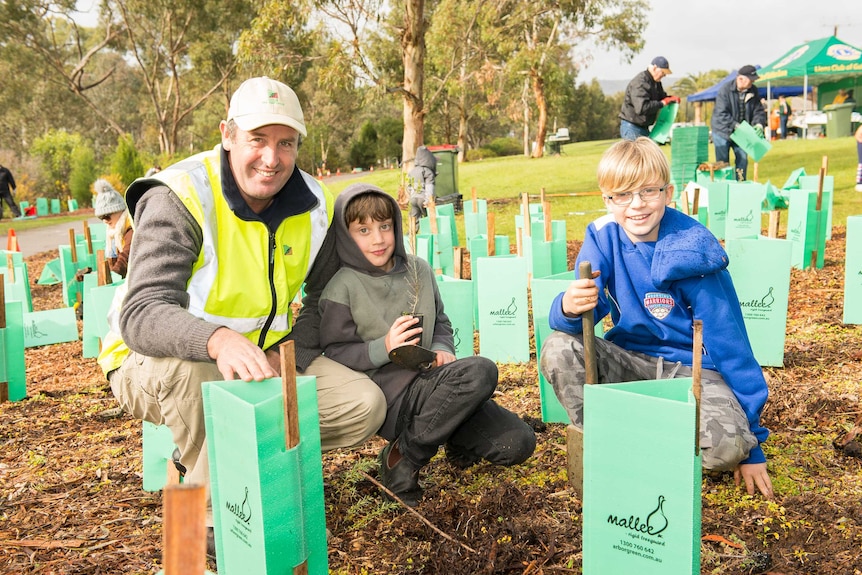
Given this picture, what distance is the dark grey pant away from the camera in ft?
7.80

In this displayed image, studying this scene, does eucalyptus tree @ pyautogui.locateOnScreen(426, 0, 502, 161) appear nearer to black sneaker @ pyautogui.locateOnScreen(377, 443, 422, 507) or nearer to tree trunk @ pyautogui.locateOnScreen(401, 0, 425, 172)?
tree trunk @ pyautogui.locateOnScreen(401, 0, 425, 172)

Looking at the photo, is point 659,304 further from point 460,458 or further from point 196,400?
point 196,400

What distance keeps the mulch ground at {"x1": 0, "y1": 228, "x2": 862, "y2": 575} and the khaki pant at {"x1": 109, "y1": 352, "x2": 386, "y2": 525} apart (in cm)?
24

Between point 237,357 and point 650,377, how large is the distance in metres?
1.37

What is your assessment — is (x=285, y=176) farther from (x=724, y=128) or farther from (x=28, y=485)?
(x=724, y=128)

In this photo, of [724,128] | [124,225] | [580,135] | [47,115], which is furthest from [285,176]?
[580,135]

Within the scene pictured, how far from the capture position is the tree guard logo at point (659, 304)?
95.8 inches

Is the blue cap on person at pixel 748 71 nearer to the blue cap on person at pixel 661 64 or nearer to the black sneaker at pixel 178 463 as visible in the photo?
the blue cap on person at pixel 661 64

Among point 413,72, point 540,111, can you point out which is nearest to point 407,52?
point 413,72

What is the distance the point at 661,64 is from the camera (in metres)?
8.26

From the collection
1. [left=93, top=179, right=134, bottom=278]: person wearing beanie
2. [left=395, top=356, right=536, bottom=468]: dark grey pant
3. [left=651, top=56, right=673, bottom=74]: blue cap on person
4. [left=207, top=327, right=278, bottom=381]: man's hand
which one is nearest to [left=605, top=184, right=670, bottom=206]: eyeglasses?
[left=395, top=356, right=536, bottom=468]: dark grey pant

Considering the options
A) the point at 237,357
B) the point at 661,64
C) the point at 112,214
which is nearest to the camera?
the point at 237,357

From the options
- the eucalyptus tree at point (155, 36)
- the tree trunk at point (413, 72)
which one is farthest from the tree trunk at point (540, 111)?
the tree trunk at point (413, 72)

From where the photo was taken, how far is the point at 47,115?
111 feet
